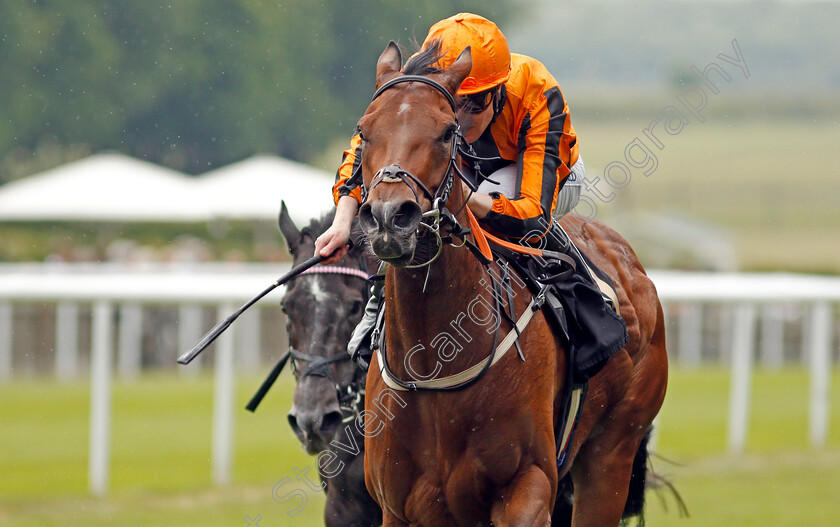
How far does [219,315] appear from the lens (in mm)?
10336

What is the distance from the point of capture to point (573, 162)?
3.73 meters

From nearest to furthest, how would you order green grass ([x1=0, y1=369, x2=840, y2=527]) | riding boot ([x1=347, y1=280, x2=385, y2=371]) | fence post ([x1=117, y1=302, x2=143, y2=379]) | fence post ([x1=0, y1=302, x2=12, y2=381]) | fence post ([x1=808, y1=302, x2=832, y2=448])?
riding boot ([x1=347, y1=280, x2=385, y2=371]) < green grass ([x1=0, y1=369, x2=840, y2=527]) < fence post ([x1=808, y1=302, x2=832, y2=448]) < fence post ([x1=0, y1=302, x2=12, y2=381]) < fence post ([x1=117, y1=302, x2=143, y2=379])

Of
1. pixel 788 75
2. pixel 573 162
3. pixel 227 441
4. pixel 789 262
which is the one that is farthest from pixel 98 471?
pixel 788 75

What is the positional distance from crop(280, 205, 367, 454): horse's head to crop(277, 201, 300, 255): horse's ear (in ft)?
0.05

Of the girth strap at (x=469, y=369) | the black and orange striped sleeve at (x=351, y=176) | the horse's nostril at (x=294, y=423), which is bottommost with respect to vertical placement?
the horse's nostril at (x=294, y=423)

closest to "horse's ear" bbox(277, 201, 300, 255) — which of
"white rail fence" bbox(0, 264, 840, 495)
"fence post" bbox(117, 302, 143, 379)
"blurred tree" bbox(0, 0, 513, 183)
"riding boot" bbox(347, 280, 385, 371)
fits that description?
"riding boot" bbox(347, 280, 385, 371)

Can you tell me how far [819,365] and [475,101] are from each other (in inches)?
280

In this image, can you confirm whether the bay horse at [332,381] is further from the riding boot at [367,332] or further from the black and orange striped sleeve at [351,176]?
the black and orange striped sleeve at [351,176]

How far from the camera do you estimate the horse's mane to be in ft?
9.37

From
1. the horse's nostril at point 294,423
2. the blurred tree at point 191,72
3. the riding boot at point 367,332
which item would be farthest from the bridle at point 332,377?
the blurred tree at point 191,72

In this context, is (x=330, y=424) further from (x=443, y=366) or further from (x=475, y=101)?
(x=475, y=101)

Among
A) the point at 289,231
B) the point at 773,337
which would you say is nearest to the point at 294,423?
the point at 289,231

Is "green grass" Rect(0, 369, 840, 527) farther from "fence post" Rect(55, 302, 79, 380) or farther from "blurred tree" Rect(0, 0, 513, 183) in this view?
"blurred tree" Rect(0, 0, 513, 183)

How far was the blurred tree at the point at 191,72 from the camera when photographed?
25125mm
